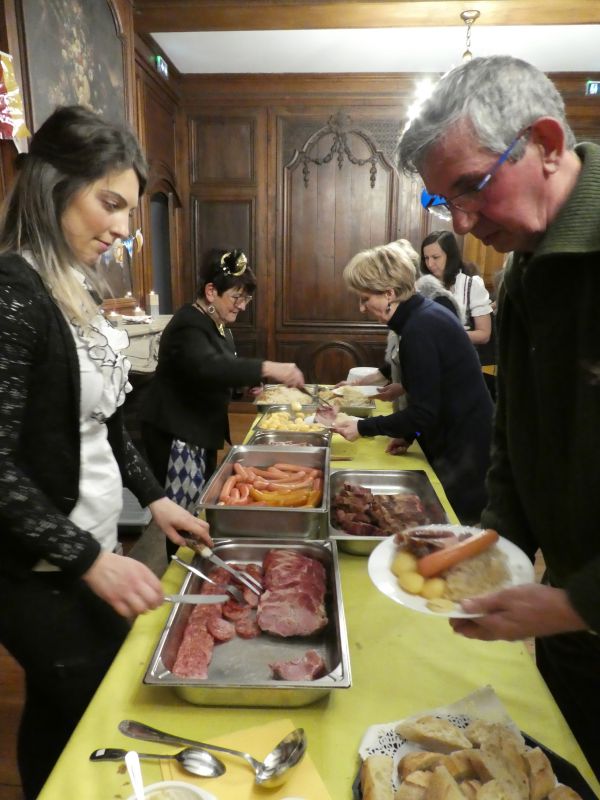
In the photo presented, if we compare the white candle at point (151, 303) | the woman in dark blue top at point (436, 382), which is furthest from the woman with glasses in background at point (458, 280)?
the white candle at point (151, 303)

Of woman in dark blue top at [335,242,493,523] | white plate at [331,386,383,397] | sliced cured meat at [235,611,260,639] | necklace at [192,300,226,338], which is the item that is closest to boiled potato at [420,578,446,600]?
sliced cured meat at [235,611,260,639]

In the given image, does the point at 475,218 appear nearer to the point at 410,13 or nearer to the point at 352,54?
the point at 410,13

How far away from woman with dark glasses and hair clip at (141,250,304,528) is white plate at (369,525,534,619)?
1.35 meters

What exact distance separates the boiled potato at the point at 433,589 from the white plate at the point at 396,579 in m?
0.01

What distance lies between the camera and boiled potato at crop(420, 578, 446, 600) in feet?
2.90

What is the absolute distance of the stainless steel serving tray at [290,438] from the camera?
7.76ft

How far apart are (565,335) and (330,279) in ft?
16.9

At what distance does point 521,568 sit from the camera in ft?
3.04

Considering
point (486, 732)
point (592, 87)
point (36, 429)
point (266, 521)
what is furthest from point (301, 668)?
point (592, 87)

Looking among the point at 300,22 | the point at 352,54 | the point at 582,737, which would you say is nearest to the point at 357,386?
the point at 582,737

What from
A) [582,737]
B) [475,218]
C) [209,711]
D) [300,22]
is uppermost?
[300,22]

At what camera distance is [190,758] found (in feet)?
2.58

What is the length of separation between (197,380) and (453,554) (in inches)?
61.4

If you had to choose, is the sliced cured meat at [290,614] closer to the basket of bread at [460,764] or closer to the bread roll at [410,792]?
the basket of bread at [460,764]
